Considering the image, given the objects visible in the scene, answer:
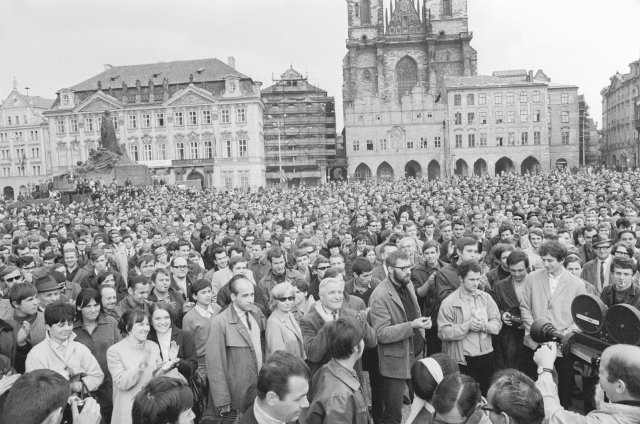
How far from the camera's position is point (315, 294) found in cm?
722

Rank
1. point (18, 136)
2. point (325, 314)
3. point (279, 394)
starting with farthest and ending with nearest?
point (18, 136) → point (325, 314) → point (279, 394)

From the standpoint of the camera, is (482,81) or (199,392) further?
(482,81)

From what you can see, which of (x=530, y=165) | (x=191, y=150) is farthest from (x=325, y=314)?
(x=530, y=165)

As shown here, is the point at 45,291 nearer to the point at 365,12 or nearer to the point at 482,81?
the point at 482,81

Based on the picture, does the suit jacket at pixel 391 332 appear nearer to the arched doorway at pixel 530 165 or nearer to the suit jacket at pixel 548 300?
the suit jacket at pixel 548 300

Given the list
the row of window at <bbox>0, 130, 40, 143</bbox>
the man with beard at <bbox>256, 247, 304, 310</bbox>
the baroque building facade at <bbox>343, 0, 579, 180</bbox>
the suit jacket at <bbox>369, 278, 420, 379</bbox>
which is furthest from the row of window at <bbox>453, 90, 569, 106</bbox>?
the suit jacket at <bbox>369, 278, 420, 379</bbox>

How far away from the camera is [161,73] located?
66.0m

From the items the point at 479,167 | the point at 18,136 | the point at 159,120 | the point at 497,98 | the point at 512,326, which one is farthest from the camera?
the point at 18,136

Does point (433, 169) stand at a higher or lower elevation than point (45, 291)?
higher

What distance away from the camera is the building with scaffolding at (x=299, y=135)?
69.2 meters

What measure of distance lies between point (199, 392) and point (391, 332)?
1826mm

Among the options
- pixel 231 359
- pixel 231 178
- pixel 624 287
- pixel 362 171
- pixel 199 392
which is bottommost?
pixel 199 392

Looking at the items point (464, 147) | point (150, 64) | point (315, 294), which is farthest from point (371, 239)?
point (150, 64)

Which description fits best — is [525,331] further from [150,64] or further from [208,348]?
[150,64]
